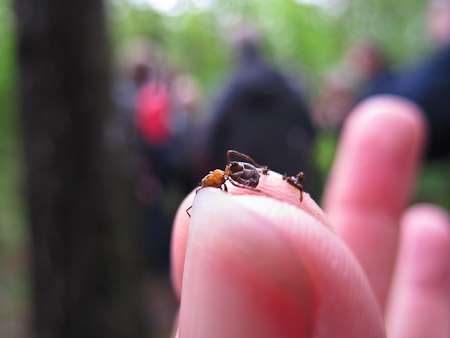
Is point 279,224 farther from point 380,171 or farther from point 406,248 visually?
point 406,248

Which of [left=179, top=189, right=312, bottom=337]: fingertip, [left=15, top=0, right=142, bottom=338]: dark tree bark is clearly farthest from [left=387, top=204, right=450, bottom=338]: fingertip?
[left=15, top=0, right=142, bottom=338]: dark tree bark

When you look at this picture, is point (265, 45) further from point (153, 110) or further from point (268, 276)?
point (268, 276)

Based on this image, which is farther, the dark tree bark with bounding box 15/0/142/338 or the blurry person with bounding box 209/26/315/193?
the blurry person with bounding box 209/26/315/193

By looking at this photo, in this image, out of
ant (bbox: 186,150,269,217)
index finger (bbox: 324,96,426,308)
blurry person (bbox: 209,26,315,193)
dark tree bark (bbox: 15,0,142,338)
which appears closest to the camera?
ant (bbox: 186,150,269,217)

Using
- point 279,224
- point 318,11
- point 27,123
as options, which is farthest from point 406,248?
point 318,11

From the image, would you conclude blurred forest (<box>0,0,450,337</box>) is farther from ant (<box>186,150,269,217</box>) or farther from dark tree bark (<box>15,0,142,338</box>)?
ant (<box>186,150,269,217</box>)

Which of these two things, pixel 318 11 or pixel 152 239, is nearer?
pixel 152 239

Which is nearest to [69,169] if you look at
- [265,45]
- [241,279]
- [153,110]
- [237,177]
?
[153,110]
